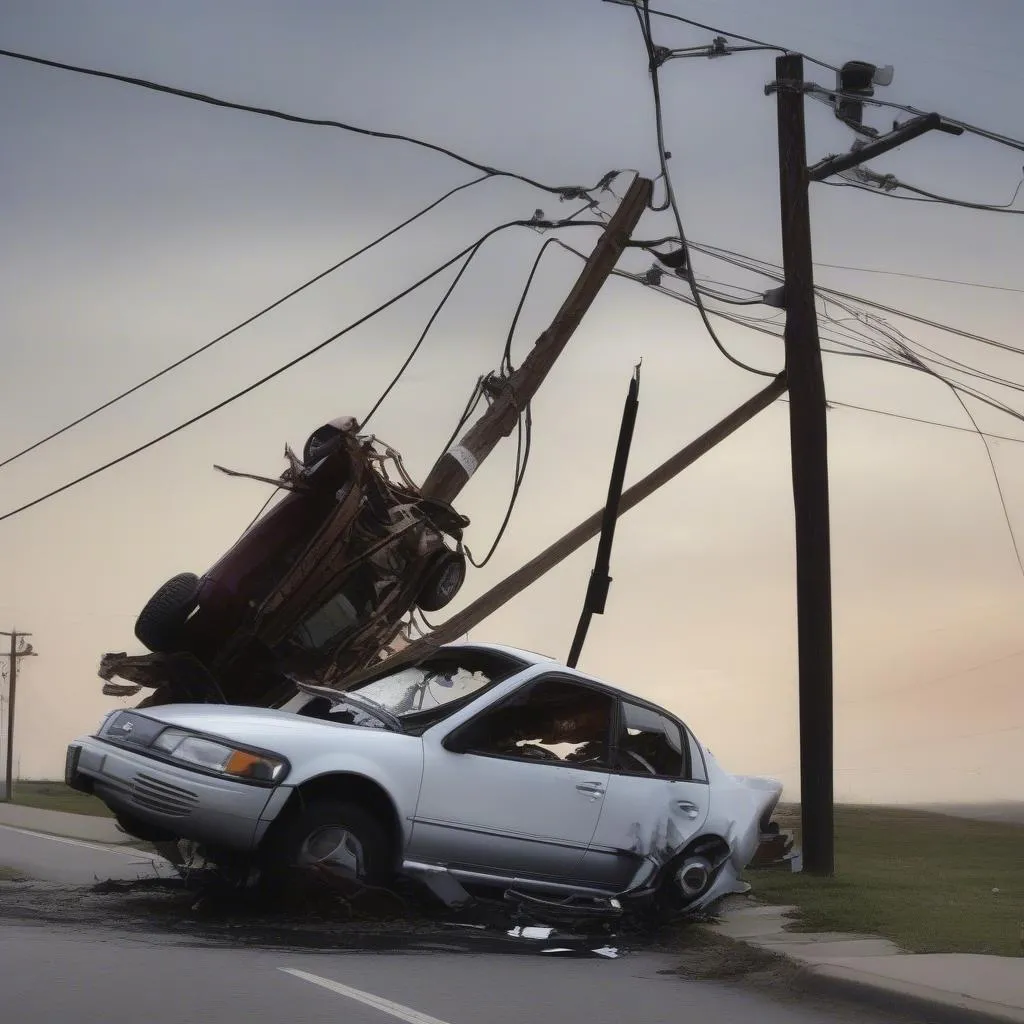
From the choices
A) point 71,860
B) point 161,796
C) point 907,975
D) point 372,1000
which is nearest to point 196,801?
point 161,796

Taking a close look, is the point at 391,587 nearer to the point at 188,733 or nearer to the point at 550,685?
the point at 550,685

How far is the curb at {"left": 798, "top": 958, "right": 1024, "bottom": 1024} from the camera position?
6809mm

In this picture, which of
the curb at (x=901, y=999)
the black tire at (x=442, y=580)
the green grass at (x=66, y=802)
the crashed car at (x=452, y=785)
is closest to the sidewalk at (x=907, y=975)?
the curb at (x=901, y=999)

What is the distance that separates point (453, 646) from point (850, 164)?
8018 mm

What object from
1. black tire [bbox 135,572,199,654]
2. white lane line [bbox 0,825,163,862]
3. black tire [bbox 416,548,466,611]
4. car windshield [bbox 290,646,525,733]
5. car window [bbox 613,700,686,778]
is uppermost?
black tire [bbox 416,548,466,611]

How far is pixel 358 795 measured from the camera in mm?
9000

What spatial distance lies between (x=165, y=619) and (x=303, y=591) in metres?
1.06

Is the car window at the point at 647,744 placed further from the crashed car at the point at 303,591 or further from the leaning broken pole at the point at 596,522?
the leaning broken pole at the point at 596,522

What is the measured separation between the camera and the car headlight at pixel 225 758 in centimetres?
859

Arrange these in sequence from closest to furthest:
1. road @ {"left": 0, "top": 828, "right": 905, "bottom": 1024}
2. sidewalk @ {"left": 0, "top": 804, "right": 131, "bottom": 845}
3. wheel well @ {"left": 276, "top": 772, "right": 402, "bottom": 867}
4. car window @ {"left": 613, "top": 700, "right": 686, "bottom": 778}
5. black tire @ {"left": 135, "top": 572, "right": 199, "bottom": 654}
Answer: road @ {"left": 0, "top": 828, "right": 905, "bottom": 1024} → wheel well @ {"left": 276, "top": 772, "right": 402, "bottom": 867} → car window @ {"left": 613, "top": 700, "right": 686, "bottom": 778} → black tire @ {"left": 135, "top": 572, "right": 199, "bottom": 654} → sidewalk @ {"left": 0, "top": 804, "right": 131, "bottom": 845}

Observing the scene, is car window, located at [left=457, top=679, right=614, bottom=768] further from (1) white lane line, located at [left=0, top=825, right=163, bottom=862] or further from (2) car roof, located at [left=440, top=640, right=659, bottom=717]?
(1) white lane line, located at [left=0, top=825, right=163, bottom=862]

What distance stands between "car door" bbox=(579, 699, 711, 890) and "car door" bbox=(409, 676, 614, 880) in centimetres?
12

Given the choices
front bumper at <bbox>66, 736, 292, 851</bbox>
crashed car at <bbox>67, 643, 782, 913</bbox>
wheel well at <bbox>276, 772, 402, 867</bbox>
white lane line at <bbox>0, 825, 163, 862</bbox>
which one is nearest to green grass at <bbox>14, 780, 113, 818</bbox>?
white lane line at <bbox>0, 825, 163, 862</bbox>

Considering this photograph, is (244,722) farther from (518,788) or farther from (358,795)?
(518,788)
